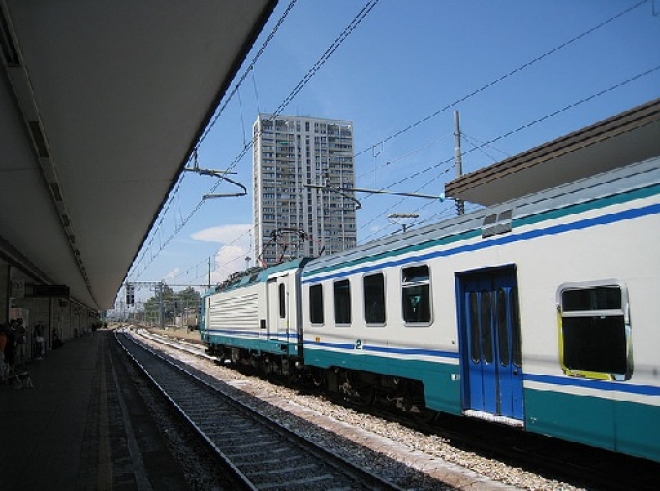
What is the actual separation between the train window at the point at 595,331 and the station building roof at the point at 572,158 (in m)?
6.46

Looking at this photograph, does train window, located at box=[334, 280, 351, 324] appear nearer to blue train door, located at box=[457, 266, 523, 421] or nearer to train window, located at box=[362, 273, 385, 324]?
train window, located at box=[362, 273, 385, 324]

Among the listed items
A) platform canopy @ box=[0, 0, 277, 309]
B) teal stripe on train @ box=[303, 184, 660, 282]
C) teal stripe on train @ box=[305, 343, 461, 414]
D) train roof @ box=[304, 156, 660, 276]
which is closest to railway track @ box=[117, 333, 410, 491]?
teal stripe on train @ box=[305, 343, 461, 414]

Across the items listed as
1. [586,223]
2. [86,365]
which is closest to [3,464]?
[586,223]

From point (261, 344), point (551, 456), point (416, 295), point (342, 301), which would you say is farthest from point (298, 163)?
point (551, 456)

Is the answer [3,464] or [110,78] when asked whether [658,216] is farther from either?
[3,464]

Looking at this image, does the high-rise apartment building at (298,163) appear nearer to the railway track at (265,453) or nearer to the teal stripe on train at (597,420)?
the railway track at (265,453)

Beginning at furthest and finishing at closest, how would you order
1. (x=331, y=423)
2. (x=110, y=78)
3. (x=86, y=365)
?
(x=86, y=365), (x=331, y=423), (x=110, y=78)

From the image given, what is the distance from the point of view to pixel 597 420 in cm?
571

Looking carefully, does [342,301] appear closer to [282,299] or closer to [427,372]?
[427,372]

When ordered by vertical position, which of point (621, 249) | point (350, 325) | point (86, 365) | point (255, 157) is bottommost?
point (86, 365)

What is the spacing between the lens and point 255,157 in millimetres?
26328

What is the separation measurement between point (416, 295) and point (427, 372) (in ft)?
3.76

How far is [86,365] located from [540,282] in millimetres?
22200

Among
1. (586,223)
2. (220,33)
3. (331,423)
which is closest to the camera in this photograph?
(586,223)
